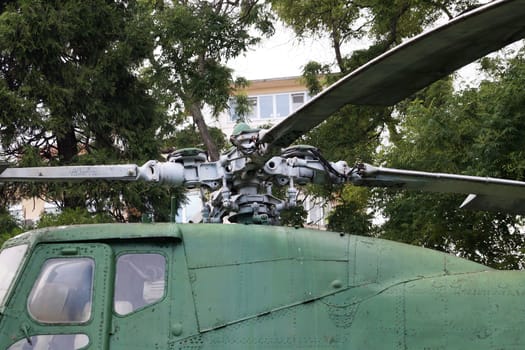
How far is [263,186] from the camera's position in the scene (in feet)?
18.7

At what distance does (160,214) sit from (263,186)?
24.1 ft

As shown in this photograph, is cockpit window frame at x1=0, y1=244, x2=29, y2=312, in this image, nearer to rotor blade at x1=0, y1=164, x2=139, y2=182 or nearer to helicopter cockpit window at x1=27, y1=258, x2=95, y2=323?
helicopter cockpit window at x1=27, y1=258, x2=95, y2=323

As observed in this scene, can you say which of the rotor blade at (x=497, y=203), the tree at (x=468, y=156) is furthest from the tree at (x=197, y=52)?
the rotor blade at (x=497, y=203)

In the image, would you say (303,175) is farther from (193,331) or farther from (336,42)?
(336,42)

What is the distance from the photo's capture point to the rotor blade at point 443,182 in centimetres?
→ 566

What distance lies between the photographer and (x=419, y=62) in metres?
4.18

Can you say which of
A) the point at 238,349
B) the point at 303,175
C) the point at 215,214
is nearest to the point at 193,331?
the point at 238,349

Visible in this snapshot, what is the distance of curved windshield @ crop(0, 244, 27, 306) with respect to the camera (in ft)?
17.1

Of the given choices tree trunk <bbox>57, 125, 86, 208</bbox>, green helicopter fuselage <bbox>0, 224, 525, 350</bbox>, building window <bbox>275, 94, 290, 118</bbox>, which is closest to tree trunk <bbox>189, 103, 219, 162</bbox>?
tree trunk <bbox>57, 125, 86, 208</bbox>

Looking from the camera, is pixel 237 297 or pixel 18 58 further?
pixel 18 58

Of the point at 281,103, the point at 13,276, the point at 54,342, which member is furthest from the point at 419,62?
the point at 281,103

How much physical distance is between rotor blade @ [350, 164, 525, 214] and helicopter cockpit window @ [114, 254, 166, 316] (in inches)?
72.6

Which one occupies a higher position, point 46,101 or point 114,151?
point 46,101

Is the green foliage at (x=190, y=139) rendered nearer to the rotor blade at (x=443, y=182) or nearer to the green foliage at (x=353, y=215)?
the green foliage at (x=353, y=215)
